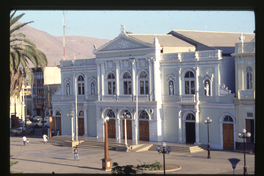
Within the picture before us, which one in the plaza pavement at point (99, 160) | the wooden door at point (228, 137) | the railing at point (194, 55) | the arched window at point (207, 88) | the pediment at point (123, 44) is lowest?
the plaza pavement at point (99, 160)

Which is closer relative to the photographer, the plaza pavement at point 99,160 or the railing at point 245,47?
the plaza pavement at point 99,160

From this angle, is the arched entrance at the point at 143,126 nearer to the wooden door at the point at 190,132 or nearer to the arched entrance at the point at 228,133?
the wooden door at the point at 190,132

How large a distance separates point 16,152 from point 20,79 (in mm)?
9490

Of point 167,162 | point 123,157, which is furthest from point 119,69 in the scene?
point 167,162

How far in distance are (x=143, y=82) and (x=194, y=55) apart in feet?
18.2

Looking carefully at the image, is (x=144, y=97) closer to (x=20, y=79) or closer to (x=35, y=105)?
(x=20, y=79)

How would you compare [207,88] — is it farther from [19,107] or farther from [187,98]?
[19,107]

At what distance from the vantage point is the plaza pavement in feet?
85.4

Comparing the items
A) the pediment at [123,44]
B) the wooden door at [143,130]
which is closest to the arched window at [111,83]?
the pediment at [123,44]

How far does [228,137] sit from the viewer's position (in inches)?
1277

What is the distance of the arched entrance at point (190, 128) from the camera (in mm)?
34859

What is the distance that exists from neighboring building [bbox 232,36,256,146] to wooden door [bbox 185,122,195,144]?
4.51 m

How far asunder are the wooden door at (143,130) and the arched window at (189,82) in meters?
4.99
